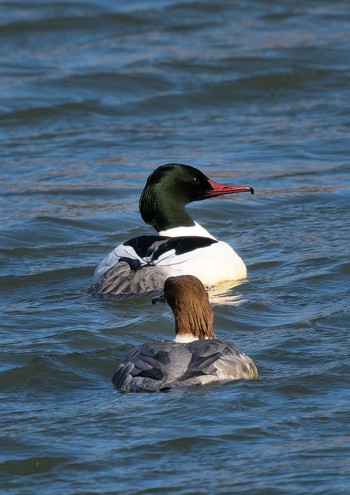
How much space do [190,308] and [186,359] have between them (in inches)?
23.8

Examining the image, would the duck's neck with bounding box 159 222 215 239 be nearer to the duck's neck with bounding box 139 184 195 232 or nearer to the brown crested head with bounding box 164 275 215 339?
the duck's neck with bounding box 139 184 195 232

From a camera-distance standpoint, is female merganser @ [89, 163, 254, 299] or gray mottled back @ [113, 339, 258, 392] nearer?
gray mottled back @ [113, 339, 258, 392]

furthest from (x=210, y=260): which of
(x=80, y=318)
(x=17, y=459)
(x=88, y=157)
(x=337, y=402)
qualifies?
(x=88, y=157)

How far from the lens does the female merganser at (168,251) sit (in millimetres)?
11258

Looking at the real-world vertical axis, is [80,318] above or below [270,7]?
below

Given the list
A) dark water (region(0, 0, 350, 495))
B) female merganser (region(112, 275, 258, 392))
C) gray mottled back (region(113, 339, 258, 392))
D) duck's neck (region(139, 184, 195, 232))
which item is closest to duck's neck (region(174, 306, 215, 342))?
female merganser (region(112, 275, 258, 392))

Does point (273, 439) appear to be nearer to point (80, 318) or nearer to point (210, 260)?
point (80, 318)

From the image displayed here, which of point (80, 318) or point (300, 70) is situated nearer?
point (80, 318)

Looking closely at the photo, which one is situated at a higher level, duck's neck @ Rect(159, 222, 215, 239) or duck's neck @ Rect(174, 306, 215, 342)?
duck's neck @ Rect(174, 306, 215, 342)

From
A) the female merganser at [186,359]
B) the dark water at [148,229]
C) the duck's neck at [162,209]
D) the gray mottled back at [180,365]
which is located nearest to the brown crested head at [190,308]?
the female merganser at [186,359]

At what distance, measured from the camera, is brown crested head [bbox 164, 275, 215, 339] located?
8617 millimetres

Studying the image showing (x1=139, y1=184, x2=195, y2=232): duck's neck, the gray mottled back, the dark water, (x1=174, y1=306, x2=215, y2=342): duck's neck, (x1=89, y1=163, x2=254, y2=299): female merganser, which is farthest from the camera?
(x1=139, y1=184, x2=195, y2=232): duck's neck

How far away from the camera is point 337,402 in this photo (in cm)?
835

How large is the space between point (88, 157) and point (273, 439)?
989 centimetres
